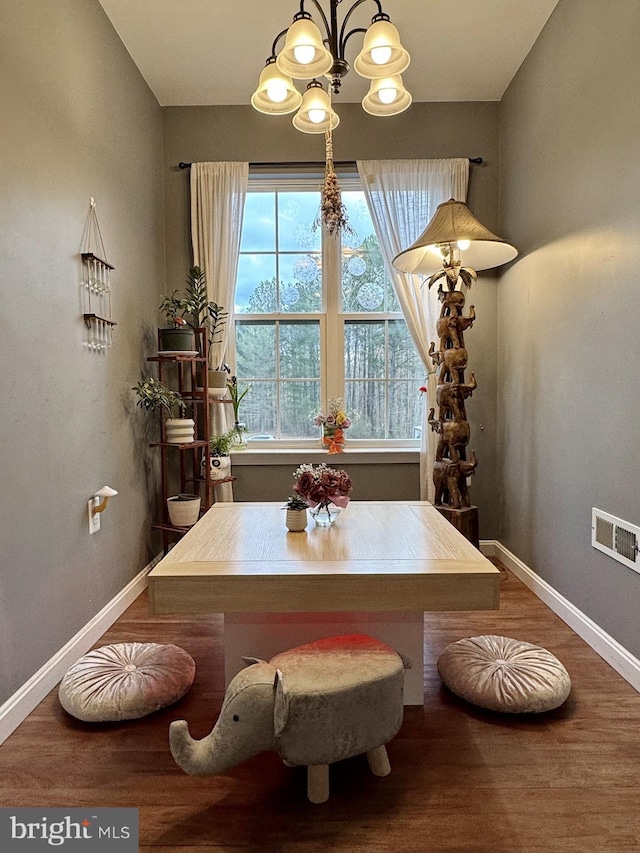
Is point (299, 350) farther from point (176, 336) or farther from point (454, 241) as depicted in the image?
point (454, 241)

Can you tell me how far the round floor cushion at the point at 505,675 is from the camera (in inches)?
75.4

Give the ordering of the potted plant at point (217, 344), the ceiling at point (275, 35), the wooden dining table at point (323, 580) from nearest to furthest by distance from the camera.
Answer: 1. the wooden dining table at point (323, 580)
2. the ceiling at point (275, 35)
3. the potted plant at point (217, 344)

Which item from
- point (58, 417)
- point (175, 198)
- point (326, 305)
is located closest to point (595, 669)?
point (58, 417)

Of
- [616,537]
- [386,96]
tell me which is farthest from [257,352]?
[616,537]

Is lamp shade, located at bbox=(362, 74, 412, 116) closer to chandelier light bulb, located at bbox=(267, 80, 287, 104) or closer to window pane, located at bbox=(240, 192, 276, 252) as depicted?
chandelier light bulb, located at bbox=(267, 80, 287, 104)

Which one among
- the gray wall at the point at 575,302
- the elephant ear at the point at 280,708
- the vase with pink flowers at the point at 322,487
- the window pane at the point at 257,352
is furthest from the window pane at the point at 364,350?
the elephant ear at the point at 280,708

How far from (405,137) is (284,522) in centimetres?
290

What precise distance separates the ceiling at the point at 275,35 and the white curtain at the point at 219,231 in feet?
1.61

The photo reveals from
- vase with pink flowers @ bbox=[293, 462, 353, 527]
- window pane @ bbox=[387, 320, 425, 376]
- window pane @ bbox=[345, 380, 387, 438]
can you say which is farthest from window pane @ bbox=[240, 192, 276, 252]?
vase with pink flowers @ bbox=[293, 462, 353, 527]

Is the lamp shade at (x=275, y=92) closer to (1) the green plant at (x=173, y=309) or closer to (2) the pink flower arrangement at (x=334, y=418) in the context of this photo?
(1) the green plant at (x=173, y=309)

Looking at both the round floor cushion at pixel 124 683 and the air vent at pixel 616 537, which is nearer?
the round floor cushion at pixel 124 683

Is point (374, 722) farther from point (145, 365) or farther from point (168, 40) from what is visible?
point (168, 40)

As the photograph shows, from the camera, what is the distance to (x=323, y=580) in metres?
1.59

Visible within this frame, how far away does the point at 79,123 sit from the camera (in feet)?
8.30
